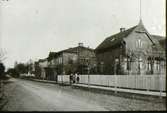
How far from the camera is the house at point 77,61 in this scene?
1925 inches

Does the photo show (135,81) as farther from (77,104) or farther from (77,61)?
(77,61)

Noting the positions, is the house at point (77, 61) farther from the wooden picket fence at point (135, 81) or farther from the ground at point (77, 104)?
the ground at point (77, 104)

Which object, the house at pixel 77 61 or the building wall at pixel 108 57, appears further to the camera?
the house at pixel 77 61

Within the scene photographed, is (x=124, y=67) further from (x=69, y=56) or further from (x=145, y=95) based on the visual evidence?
(x=69, y=56)

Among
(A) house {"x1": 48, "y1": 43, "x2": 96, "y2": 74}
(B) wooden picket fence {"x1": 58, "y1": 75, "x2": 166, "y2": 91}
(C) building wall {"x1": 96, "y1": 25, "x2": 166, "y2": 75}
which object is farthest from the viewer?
(A) house {"x1": 48, "y1": 43, "x2": 96, "y2": 74}

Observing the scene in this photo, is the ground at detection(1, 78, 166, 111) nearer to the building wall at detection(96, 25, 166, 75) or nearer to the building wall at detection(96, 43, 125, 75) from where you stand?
the building wall at detection(96, 25, 166, 75)

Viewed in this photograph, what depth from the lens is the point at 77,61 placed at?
54.8 metres

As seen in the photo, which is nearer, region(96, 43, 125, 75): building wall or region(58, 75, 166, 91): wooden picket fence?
region(58, 75, 166, 91): wooden picket fence

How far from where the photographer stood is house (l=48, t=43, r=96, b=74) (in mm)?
48900

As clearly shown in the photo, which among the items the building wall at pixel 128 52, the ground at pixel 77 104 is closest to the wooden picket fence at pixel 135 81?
the ground at pixel 77 104

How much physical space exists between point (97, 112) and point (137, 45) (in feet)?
118

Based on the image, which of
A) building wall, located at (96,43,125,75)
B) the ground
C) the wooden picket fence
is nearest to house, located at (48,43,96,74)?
building wall, located at (96,43,125,75)

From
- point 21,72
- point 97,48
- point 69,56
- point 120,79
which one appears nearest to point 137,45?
point 97,48

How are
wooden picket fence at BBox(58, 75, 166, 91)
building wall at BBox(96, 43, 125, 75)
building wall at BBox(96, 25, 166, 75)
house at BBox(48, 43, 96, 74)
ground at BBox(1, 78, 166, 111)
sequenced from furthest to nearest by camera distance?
house at BBox(48, 43, 96, 74) → building wall at BBox(96, 43, 125, 75) → building wall at BBox(96, 25, 166, 75) → wooden picket fence at BBox(58, 75, 166, 91) → ground at BBox(1, 78, 166, 111)
